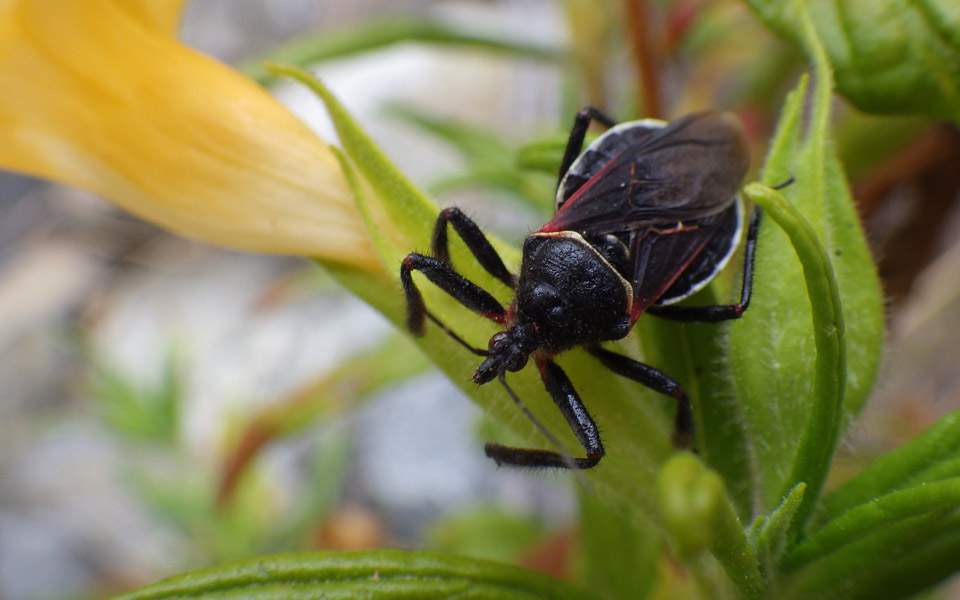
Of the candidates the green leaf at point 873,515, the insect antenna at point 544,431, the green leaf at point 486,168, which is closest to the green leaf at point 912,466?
the green leaf at point 873,515

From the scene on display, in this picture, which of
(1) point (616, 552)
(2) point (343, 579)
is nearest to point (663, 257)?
(1) point (616, 552)

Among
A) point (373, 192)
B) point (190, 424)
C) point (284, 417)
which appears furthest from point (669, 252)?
point (190, 424)

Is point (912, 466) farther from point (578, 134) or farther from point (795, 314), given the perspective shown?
point (578, 134)

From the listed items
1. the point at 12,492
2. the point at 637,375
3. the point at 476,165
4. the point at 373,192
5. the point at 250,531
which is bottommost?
the point at 12,492

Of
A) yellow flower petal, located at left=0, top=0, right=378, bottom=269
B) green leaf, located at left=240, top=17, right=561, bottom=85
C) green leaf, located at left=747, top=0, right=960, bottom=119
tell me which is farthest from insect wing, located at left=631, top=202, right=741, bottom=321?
green leaf, located at left=240, top=17, right=561, bottom=85

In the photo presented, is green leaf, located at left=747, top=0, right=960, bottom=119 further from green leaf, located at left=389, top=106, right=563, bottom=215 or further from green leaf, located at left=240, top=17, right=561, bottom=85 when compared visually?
green leaf, located at left=240, top=17, right=561, bottom=85

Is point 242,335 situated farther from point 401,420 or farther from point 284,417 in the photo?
point 284,417
